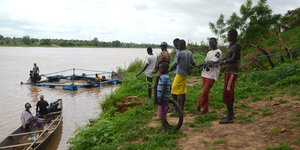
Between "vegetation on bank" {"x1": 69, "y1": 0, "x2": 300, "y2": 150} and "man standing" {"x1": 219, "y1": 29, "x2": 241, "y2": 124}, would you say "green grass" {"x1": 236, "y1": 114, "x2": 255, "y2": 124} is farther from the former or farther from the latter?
"man standing" {"x1": 219, "y1": 29, "x2": 241, "y2": 124}

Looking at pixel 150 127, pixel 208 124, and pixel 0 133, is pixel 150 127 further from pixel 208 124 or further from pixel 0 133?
pixel 0 133

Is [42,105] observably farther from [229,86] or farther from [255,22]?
[255,22]

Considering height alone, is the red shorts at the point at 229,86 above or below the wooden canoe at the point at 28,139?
above

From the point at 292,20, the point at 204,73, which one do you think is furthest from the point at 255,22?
the point at 292,20

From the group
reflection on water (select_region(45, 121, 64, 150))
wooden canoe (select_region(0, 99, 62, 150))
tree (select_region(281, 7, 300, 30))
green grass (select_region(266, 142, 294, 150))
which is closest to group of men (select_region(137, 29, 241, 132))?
green grass (select_region(266, 142, 294, 150))

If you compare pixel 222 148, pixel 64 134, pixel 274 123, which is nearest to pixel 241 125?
pixel 274 123

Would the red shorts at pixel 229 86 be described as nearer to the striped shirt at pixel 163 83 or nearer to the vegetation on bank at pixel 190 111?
the vegetation on bank at pixel 190 111

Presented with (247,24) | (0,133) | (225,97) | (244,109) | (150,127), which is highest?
(247,24)

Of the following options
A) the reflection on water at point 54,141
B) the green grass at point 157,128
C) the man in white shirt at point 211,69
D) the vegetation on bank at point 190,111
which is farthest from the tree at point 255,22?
the reflection on water at point 54,141

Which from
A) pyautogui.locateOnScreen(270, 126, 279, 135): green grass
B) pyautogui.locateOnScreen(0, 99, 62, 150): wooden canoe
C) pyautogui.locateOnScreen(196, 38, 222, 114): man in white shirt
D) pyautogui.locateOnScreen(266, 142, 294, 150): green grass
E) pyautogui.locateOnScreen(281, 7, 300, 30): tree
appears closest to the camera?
pyautogui.locateOnScreen(266, 142, 294, 150): green grass

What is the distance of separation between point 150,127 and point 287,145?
2.60m

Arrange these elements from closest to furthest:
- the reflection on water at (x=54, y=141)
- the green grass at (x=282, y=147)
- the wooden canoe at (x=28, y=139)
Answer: the green grass at (x=282, y=147)
the wooden canoe at (x=28, y=139)
the reflection on water at (x=54, y=141)

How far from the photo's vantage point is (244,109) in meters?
5.40

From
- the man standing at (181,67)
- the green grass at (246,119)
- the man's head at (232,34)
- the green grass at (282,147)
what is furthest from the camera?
the man standing at (181,67)
